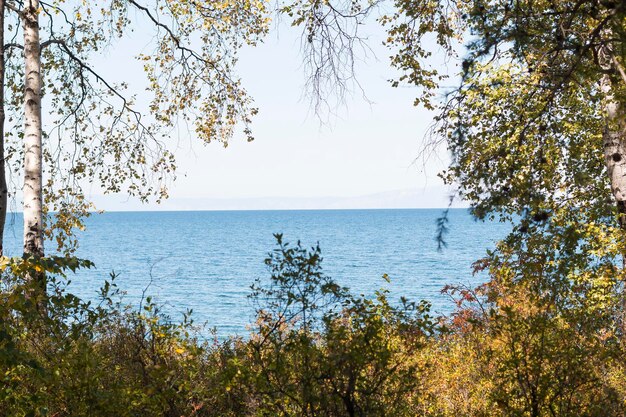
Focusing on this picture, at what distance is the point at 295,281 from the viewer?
16.8 feet

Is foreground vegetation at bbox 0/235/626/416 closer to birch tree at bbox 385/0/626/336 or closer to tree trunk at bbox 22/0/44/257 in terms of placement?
birch tree at bbox 385/0/626/336

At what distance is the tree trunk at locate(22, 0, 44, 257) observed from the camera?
377 inches

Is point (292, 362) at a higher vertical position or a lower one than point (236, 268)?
higher

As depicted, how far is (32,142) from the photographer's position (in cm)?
965

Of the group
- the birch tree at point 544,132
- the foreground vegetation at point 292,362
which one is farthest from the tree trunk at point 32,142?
the birch tree at point 544,132

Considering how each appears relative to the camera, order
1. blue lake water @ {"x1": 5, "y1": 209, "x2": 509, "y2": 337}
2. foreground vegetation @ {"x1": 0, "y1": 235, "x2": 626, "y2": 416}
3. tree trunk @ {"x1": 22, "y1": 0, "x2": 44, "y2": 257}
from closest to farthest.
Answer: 1. foreground vegetation @ {"x1": 0, "y1": 235, "x2": 626, "y2": 416}
2. tree trunk @ {"x1": 22, "y1": 0, "x2": 44, "y2": 257}
3. blue lake water @ {"x1": 5, "y1": 209, "x2": 509, "y2": 337}

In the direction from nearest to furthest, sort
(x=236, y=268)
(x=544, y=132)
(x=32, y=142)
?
1. (x=544, y=132)
2. (x=32, y=142)
3. (x=236, y=268)

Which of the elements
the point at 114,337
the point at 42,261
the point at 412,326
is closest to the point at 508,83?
the point at 412,326

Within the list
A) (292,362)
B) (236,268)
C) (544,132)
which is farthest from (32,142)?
(236,268)

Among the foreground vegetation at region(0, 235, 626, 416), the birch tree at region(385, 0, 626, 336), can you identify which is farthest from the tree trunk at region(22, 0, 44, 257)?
the birch tree at region(385, 0, 626, 336)

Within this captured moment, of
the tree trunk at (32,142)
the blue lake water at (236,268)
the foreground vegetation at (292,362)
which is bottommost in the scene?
the blue lake water at (236,268)

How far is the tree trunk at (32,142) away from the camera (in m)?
9.59

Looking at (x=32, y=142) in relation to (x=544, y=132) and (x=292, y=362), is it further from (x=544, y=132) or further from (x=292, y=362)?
(x=544, y=132)

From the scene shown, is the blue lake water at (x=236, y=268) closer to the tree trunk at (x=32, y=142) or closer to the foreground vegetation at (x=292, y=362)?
the tree trunk at (x=32, y=142)
